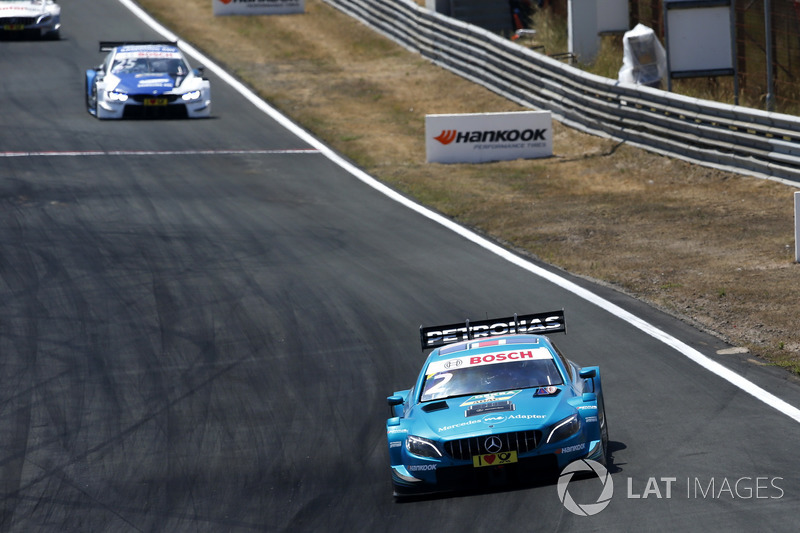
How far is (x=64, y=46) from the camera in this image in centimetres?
3491

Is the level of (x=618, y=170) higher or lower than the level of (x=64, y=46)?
lower

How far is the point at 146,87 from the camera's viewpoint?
2639cm

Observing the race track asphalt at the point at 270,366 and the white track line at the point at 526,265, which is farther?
the white track line at the point at 526,265

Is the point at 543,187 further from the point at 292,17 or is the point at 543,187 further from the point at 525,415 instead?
the point at 292,17

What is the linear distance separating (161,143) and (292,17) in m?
15.2

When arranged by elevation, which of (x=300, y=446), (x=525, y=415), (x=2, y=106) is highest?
(x=2, y=106)

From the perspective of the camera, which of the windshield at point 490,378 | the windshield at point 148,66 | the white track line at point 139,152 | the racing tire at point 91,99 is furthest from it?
the racing tire at point 91,99

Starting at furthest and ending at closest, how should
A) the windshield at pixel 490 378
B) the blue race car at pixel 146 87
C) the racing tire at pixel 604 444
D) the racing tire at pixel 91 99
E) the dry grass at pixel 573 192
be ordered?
the racing tire at pixel 91 99, the blue race car at pixel 146 87, the dry grass at pixel 573 192, the windshield at pixel 490 378, the racing tire at pixel 604 444

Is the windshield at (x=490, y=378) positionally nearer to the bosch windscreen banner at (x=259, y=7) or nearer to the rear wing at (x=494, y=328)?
the rear wing at (x=494, y=328)

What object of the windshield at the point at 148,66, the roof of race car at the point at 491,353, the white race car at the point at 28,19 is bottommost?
the roof of race car at the point at 491,353

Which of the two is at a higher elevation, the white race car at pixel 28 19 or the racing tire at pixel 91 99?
the white race car at pixel 28 19

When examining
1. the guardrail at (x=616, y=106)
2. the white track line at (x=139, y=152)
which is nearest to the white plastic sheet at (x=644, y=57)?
the guardrail at (x=616, y=106)

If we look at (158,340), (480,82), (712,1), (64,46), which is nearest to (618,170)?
(712,1)

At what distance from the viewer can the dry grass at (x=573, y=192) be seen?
15.3m
